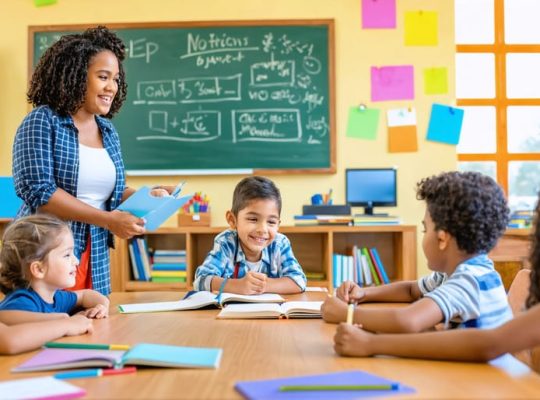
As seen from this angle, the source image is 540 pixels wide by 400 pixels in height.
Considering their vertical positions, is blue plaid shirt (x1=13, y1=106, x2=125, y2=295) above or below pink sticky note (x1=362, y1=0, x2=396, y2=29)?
below

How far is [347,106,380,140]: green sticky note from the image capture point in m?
3.98

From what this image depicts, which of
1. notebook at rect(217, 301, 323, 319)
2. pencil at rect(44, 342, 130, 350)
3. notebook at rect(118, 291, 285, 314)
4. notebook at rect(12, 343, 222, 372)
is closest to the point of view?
notebook at rect(12, 343, 222, 372)

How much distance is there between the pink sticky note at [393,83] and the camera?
13.1ft

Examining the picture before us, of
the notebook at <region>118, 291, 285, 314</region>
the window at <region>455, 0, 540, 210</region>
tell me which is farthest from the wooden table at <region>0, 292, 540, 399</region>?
the window at <region>455, 0, 540, 210</region>

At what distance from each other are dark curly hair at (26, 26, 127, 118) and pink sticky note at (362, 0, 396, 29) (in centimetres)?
239

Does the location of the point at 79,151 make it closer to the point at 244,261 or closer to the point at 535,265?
the point at 244,261

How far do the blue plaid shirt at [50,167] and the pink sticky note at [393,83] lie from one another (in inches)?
98.7

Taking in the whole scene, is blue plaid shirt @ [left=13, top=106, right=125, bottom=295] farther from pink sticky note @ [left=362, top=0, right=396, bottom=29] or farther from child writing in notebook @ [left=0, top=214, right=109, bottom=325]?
pink sticky note @ [left=362, top=0, right=396, bottom=29]

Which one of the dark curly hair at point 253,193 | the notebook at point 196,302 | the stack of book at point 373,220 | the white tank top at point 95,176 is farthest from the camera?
the stack of book at point 373,220

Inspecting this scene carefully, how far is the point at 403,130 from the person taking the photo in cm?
397

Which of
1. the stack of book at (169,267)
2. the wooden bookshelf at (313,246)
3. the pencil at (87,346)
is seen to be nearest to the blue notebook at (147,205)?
the pencil at (87,346)

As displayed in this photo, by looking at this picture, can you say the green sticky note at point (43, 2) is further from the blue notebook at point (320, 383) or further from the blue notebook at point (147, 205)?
the blue notebook at point (320, 383)

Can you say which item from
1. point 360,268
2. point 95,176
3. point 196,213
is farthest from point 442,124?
point 95,176

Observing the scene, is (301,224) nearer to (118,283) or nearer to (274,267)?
(118,283)
